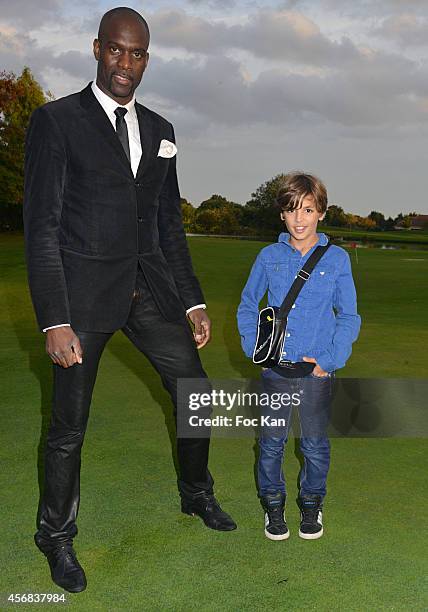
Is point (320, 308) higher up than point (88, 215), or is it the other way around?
point (88, 215)

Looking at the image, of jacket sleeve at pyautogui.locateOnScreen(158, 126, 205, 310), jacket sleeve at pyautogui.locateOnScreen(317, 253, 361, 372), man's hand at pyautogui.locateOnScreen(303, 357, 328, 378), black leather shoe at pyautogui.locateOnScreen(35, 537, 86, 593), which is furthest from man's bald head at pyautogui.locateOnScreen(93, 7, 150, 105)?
black leather shoe at pyautogui.locateOnScreen(35, 537, 86, 593)

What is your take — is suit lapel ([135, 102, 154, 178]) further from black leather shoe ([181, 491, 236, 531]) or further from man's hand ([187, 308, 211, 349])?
black leather shoe ([181, 491, 236, 531])

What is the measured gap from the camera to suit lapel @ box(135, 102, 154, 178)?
3223 mm

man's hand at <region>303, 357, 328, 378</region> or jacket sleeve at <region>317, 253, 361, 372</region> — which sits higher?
jacket sleeve at <region>317, 253, 361, 372</region>

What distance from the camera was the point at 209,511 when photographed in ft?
11.7

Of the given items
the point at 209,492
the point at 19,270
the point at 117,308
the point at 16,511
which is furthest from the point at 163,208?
the point at 19,270

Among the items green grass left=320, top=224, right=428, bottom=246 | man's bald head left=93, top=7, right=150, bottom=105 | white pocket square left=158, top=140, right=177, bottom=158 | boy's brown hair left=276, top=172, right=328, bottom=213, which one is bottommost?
green grass left=320, top=224, right=428, bottom=246

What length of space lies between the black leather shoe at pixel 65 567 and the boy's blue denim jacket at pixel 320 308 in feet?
3.86

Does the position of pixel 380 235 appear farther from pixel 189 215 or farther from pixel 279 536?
pixel 279 536

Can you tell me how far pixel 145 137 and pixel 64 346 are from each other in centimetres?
100

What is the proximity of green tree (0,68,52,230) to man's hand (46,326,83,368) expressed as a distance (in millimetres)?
40446

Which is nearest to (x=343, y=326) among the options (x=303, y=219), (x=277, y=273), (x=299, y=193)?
(x=277, y=273)

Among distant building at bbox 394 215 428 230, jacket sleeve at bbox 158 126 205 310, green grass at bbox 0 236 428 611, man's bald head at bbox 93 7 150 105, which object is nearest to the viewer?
green grass at bbox 0 236 428 611

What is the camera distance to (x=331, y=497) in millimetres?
3922
